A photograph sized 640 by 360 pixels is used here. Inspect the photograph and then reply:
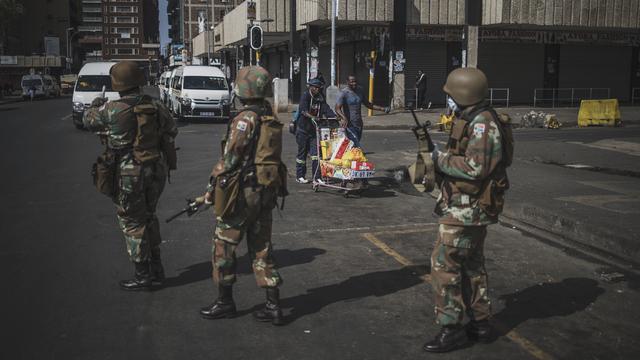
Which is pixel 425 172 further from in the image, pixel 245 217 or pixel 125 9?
pixel 125 9

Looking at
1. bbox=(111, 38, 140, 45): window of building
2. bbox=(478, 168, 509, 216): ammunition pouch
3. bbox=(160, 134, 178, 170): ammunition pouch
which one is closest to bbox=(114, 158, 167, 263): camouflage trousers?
bbox=(160, 134, 178, 170): ammunition pouch

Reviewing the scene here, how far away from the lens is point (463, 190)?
4.18m

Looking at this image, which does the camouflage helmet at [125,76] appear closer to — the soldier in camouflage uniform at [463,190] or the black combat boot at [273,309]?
the black combat boot at [273,309]

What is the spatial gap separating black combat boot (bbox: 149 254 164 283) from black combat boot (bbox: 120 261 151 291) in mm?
78

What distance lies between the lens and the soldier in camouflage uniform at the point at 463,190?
407cm

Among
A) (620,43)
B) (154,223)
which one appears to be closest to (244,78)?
(154,223)

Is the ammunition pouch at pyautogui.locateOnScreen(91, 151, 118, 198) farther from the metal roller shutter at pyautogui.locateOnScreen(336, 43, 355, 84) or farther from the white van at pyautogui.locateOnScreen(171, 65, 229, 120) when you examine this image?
the metal roller shutter at pyautogui.locateOnScreen(336, 43, 355, 84)

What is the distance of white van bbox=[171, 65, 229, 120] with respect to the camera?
78.0 ft

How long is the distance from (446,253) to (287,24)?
31.8m

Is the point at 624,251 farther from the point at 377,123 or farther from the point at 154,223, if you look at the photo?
the point at 377,123

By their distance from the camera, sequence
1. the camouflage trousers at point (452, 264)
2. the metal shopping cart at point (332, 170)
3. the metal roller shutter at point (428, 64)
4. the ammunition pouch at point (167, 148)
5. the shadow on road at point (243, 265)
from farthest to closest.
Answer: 1. the metal roller shutter at point (428, 64)
2. the metal shopping cart at point (332, 170)
3. the shadow on road at point (243, 265)
4. the ammunition pouch at point (167, 148)
5. the camouflage trousers at point (452, 264)

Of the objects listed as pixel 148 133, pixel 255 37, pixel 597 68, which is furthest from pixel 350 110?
pixel 597 68

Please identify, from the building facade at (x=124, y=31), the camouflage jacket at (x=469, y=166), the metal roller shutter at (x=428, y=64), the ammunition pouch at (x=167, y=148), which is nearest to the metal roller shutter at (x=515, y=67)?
the metal roller shutter at (x=428, y=64)

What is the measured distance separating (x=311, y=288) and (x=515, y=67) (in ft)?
107
